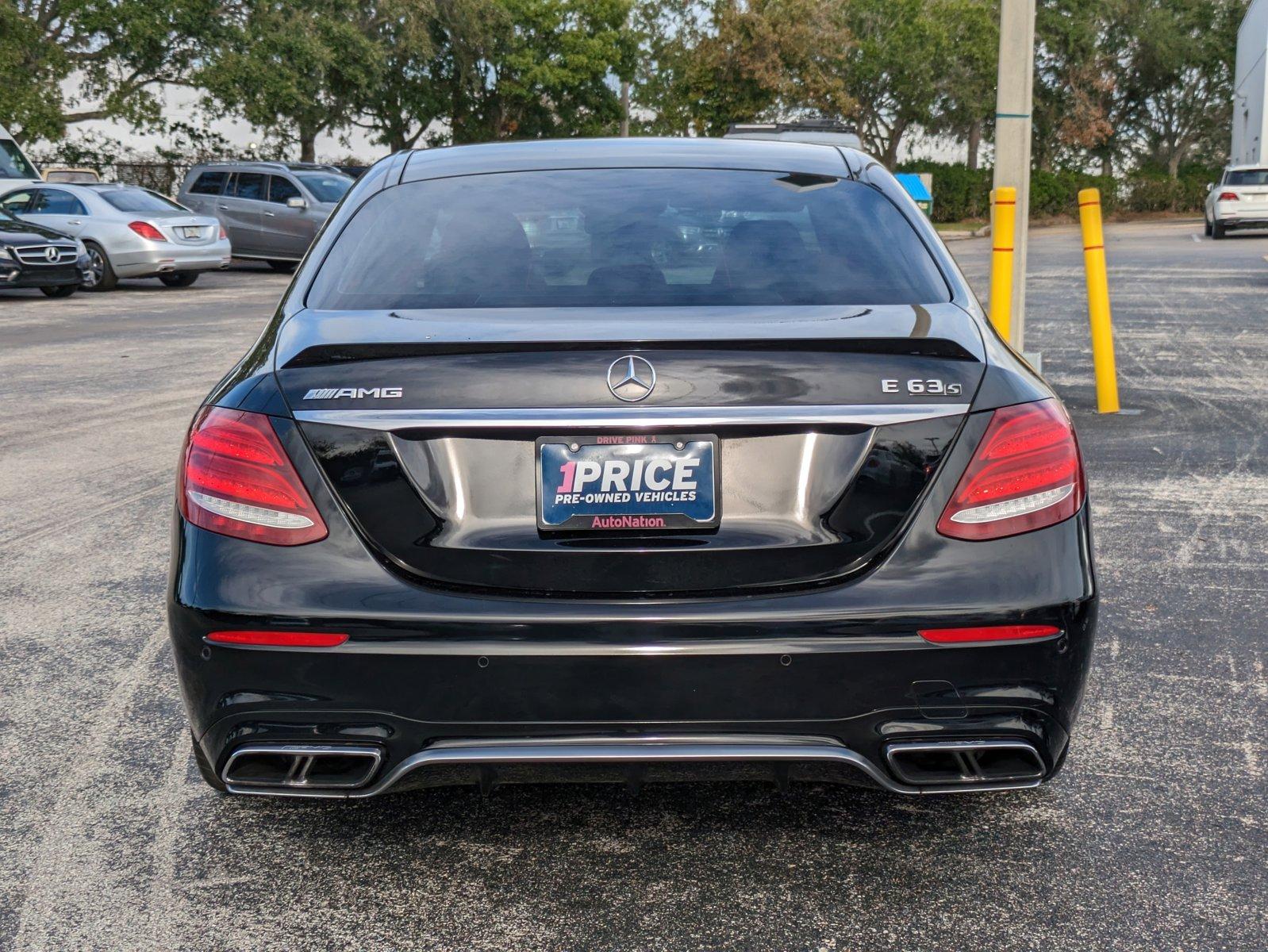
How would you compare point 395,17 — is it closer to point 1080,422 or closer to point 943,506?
point 1080,422

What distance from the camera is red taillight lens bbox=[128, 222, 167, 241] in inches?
880

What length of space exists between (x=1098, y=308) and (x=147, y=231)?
1675 cm

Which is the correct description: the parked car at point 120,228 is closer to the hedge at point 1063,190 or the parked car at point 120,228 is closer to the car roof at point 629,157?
the car roof at point 629,157

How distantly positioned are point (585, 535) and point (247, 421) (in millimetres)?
723

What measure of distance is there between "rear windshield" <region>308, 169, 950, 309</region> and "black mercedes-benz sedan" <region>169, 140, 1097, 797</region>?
0.32m

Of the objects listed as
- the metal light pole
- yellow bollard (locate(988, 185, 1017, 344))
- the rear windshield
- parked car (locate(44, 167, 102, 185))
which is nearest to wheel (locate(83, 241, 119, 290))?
parked car (locate(44, 167, 102, 185))

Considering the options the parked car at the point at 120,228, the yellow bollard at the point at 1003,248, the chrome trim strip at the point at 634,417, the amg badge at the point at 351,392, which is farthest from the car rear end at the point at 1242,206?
the amg badge at the point at 351,392

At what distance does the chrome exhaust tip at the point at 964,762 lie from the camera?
284 centimetres

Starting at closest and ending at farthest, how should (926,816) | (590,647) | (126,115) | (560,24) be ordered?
(590,647) < (926,816) < (126,115) < (560,24)

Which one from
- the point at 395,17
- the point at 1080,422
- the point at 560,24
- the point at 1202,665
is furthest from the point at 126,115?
the point at 1202,665

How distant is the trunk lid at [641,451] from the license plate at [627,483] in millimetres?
12

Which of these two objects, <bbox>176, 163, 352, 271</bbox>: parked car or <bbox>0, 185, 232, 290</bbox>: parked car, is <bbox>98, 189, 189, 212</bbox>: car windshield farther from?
<bbox>176, 163, 352, 271</bbox>: parked car

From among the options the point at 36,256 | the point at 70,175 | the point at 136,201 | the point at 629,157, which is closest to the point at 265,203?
the point at 136,201

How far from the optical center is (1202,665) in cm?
452
